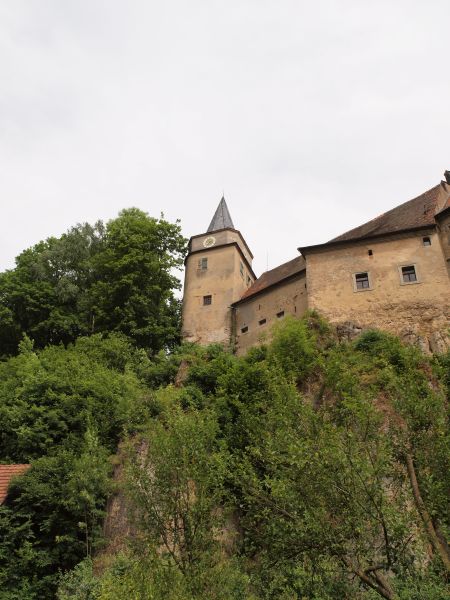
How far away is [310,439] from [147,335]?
21.0 m

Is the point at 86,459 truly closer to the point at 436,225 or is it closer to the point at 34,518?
the point at 34,518

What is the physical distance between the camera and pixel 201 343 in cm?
3216

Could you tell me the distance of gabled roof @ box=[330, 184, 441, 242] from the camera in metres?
27.6

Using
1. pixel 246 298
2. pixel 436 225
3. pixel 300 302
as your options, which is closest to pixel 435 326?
pixel 436 225

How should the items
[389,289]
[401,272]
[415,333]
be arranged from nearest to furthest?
[415,333]
[389,289]
[401,272]

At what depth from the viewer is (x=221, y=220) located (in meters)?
41.4

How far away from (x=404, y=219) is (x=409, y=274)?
373 centimetres

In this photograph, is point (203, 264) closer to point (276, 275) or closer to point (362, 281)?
point (276, 275)

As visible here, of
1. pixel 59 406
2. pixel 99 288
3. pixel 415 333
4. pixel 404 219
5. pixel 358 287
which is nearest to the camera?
pixel 59 406

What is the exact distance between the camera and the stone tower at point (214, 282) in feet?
108

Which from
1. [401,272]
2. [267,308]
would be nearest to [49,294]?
[267,308]

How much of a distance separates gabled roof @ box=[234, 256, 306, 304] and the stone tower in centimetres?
92

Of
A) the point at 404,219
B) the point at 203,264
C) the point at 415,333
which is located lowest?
the point at 415,333

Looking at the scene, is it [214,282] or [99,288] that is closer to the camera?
[99,288]
